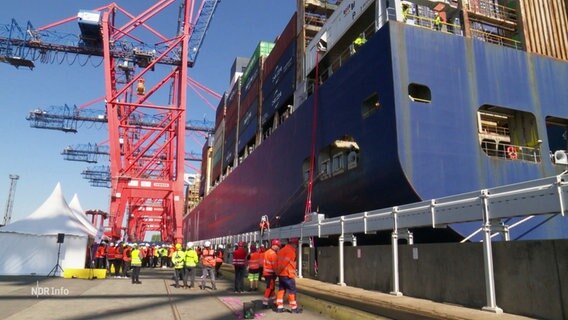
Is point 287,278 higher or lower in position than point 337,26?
lower

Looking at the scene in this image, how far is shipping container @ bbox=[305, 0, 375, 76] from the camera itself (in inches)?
661

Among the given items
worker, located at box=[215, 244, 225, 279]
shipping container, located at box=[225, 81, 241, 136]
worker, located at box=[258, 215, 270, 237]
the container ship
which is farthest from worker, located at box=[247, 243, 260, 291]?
shipping container, located at box=[225, 81, 241, 136]

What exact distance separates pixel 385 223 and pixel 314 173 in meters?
8.48

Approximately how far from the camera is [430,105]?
43.7 ft

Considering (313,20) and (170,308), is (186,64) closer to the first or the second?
(313,20)

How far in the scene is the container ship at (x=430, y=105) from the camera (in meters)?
13.0

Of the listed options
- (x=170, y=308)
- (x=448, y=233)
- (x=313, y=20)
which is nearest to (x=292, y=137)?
(x=313, y=20)

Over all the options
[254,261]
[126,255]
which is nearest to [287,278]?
[254,261]

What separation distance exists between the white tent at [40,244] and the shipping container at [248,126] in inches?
530

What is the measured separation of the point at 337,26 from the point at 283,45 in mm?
7105

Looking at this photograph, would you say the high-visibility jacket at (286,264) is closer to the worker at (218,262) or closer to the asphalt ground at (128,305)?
the asphalt ground at (128,305)

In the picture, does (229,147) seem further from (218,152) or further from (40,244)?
(40,244)

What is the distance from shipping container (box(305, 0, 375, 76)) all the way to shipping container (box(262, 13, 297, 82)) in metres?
3.28

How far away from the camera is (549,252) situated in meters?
5.85
